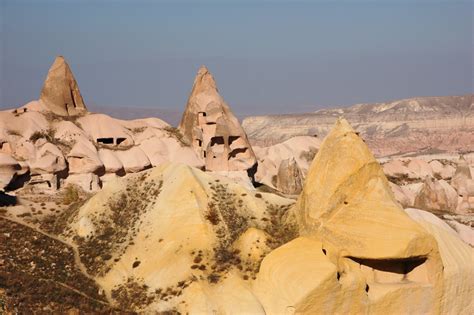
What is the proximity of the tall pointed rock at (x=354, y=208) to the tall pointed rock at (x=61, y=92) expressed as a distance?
116 feet

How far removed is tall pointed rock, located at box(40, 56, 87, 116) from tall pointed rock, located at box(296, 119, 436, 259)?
3535 centimetres

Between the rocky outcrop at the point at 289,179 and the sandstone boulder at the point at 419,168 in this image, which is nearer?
the rocky outcrop at the point at 289,179

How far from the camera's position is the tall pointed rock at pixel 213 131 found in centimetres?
5954

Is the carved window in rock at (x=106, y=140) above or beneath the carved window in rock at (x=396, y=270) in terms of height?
above

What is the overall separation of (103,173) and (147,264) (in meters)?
27.5

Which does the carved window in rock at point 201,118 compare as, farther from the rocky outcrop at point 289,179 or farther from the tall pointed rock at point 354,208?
the tall pointed rock at point 354,208

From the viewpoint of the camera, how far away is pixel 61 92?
58.9 meters

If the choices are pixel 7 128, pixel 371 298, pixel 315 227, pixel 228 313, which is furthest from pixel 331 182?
pixel 7 128

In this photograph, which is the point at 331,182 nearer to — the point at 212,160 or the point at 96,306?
the point at 96,306

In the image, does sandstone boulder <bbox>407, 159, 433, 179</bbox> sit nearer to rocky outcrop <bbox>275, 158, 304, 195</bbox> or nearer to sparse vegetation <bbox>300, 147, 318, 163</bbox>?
sparse vegetation <bbox>300, 147, 318, 163</bbox>

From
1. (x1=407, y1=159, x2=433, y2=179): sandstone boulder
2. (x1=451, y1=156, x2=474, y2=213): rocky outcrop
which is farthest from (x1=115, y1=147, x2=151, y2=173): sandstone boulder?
(x1=407, y1=159, x2=433, y2=179): sandstone boulder

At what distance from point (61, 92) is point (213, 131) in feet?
47.1

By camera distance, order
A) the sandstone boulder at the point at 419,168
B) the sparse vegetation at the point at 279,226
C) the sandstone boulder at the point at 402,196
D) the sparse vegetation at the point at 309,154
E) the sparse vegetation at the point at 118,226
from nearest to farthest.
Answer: the sparse vegetation at the point at 279,226 → the sparse vegetation at the point at 118,226 → the sandstone boulder at the point at 402,196 → the sparse vegetation at the point at 309,154 → the sandstone boulder at the point at 419,168

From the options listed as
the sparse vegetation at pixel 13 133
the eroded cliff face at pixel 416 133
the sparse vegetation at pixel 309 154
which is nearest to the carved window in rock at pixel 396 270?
the sparse vegetation at pixel 13 133
